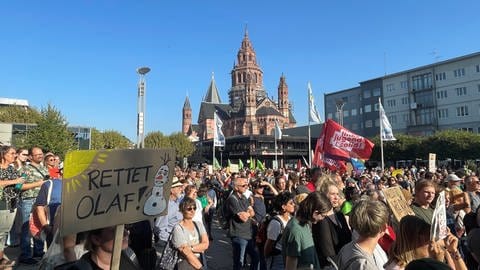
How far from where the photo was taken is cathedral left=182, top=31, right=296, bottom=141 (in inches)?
4304

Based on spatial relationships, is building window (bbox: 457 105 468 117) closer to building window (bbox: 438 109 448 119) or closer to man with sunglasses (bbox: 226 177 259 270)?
building window (bbox: 438 109 448 119)

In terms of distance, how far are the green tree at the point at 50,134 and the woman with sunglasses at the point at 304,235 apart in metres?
28.4

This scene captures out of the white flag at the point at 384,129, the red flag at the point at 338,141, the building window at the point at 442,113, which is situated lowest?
the red flag at the point at 338,141

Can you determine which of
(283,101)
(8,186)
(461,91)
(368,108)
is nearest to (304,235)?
(8,186)

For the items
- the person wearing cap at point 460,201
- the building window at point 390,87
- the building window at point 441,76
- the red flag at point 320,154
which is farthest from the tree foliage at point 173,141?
the person wearing cap at point 460,201

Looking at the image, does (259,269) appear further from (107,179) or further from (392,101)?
(392,101)

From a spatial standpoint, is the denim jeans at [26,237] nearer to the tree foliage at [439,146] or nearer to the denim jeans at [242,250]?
the denim jeans at [242,250]

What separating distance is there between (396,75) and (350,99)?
11347 mm

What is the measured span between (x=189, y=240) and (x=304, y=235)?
153 cm

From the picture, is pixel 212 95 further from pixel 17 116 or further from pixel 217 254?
pixel 217 254

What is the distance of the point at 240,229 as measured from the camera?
6426 mm

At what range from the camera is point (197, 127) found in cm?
14400

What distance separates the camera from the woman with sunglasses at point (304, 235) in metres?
3.78

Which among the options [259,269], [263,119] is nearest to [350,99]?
[263,119]
